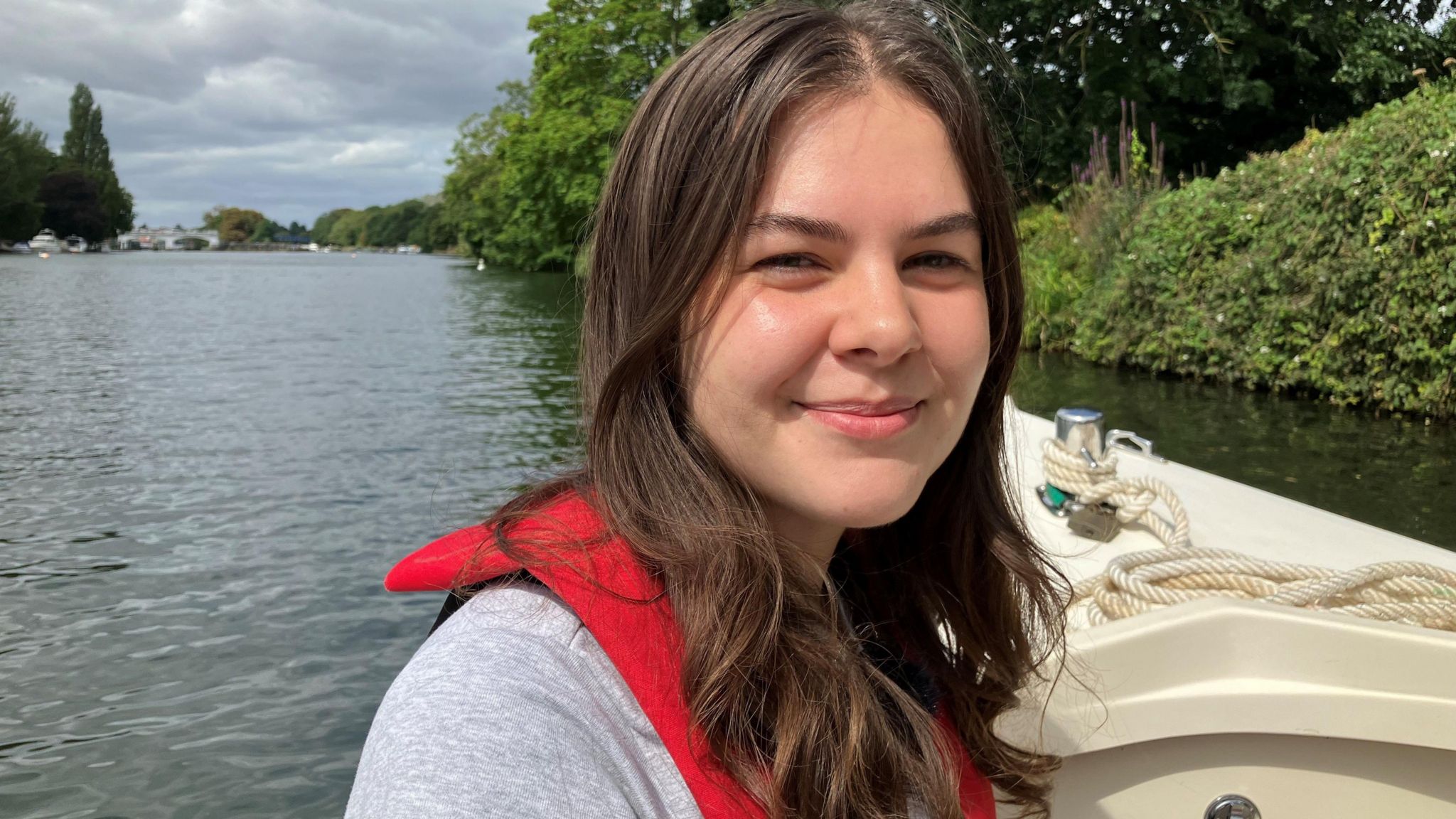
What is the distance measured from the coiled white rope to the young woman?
2.77 feet

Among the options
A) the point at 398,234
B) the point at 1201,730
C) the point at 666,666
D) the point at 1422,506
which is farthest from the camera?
the point at 398,234

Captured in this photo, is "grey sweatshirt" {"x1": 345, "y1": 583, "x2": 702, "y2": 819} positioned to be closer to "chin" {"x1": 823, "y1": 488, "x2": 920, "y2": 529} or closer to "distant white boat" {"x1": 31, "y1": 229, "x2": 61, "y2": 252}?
"chin" {"x1": 823, "y1": 488, "x2": 920, "y2": 529}

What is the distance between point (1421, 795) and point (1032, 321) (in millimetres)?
12634

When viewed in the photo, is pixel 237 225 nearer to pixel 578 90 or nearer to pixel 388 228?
pixel 388 228

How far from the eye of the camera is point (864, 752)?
3.65 ft

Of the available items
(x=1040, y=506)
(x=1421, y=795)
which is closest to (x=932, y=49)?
(x=1421, y=795)

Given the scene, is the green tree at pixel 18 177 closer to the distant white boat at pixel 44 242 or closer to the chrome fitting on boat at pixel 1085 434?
the distant white boat at pixel 44 242

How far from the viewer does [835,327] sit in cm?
110

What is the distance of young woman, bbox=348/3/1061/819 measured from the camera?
97 centimetres

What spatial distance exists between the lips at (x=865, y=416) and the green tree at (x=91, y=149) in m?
109

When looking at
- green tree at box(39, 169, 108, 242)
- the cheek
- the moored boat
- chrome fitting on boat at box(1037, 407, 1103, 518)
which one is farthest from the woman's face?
green tree at box(39, 169, 108, 242)

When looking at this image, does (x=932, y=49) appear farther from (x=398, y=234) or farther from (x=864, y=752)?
(x=398, y=234)

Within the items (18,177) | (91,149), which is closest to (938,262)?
(18,177)

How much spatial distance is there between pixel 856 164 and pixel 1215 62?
20.4 m
